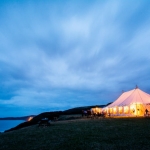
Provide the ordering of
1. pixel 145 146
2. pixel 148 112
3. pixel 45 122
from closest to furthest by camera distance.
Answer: pixel 145 146
pixel 45 122
pixel 148 112

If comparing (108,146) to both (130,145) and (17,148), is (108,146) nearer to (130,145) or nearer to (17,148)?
(130,145)

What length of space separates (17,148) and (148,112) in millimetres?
26770

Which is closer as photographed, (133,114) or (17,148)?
(17,148)

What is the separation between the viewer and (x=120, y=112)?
34.7 m

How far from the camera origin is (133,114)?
3195 centimetres

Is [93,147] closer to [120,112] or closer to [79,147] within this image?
[79,147]

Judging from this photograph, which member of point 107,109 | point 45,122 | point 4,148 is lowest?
point 4,148

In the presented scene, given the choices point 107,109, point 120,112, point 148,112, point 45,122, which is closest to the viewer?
point 45,122

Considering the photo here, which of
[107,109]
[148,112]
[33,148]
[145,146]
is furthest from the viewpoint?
[107,109]

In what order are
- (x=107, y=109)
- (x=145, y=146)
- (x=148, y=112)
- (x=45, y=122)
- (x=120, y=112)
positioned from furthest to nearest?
(x=107, y=109), (x=120, y=112), (x=148, y=112), (x=45, y=122), (x=145, y=146)

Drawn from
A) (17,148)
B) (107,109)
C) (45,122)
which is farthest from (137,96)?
(17,148)

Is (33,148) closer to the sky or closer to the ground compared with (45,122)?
closer to the ground

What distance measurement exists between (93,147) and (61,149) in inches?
58.0

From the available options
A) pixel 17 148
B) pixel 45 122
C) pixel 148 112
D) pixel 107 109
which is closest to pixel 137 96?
pixel 148 112
